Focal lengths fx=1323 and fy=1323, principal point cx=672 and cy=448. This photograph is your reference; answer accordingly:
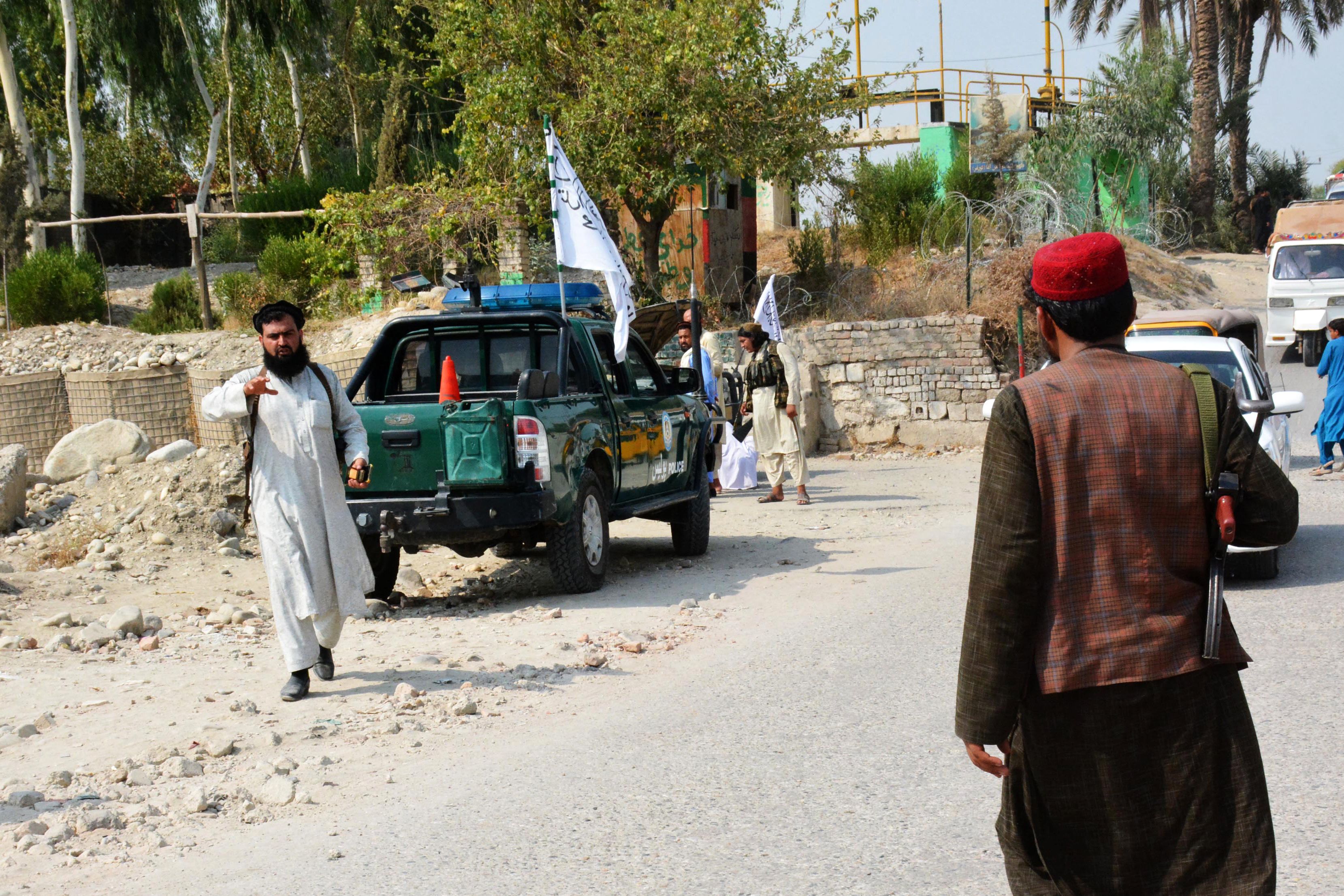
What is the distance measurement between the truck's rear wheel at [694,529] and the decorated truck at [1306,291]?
17285mm

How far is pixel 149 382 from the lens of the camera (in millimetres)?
15617

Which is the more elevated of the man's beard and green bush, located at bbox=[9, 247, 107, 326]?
green bush, located at bbox=[9, 247, 107, 326]

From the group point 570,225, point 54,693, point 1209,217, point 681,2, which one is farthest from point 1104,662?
point 1209,217

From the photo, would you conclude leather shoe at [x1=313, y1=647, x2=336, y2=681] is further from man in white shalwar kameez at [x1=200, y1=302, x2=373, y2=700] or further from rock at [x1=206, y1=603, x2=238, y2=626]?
rock at [x1=206, y1=603, x2=238, y2=626]

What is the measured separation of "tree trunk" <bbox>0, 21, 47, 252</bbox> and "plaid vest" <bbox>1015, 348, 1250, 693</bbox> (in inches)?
1232

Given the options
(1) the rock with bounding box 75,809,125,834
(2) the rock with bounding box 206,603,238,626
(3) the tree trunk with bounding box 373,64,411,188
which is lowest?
(2) the rock with bounding box 206,603,238,626

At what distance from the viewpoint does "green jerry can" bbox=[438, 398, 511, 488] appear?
8523mm

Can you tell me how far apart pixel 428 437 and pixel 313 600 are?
7.85 feet

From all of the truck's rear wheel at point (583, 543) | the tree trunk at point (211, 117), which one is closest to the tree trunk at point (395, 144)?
the tree trunk at point (211, 117)

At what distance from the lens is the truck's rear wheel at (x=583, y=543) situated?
9.00 m

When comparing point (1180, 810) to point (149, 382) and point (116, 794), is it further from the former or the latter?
point (149, 382)

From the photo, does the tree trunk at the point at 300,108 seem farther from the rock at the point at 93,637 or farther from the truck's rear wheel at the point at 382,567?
the rock at the point at 93,637

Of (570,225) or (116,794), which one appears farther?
(570,225)

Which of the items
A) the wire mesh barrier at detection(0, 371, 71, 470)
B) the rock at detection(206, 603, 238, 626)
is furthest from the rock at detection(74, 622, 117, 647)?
the wire mesh barrier at detection(0, 371, 71, 470)
